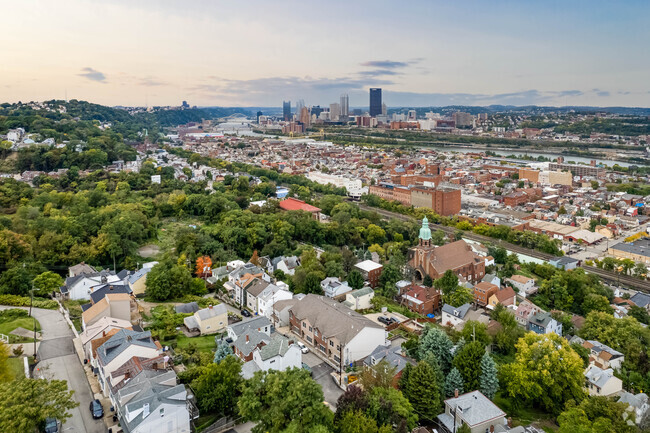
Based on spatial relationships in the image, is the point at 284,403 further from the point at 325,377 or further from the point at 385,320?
the point at 385,320

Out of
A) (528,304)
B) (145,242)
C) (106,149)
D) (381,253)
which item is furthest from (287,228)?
(106,149)

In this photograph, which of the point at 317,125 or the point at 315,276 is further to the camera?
the point at 317,125

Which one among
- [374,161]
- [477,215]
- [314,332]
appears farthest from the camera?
[374,161]

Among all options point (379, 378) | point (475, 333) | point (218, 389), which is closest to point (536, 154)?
point (475, 333)

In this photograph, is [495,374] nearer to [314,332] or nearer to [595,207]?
[314,332]

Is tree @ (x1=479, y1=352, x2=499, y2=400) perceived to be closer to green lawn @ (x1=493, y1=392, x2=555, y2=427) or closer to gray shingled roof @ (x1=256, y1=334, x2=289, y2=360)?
green lawn @ (x1=493, y1=392, x2=555, y2=427)

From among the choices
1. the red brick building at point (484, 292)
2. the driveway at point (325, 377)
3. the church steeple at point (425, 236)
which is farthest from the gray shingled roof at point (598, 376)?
the church steeple at point (425, 236)
